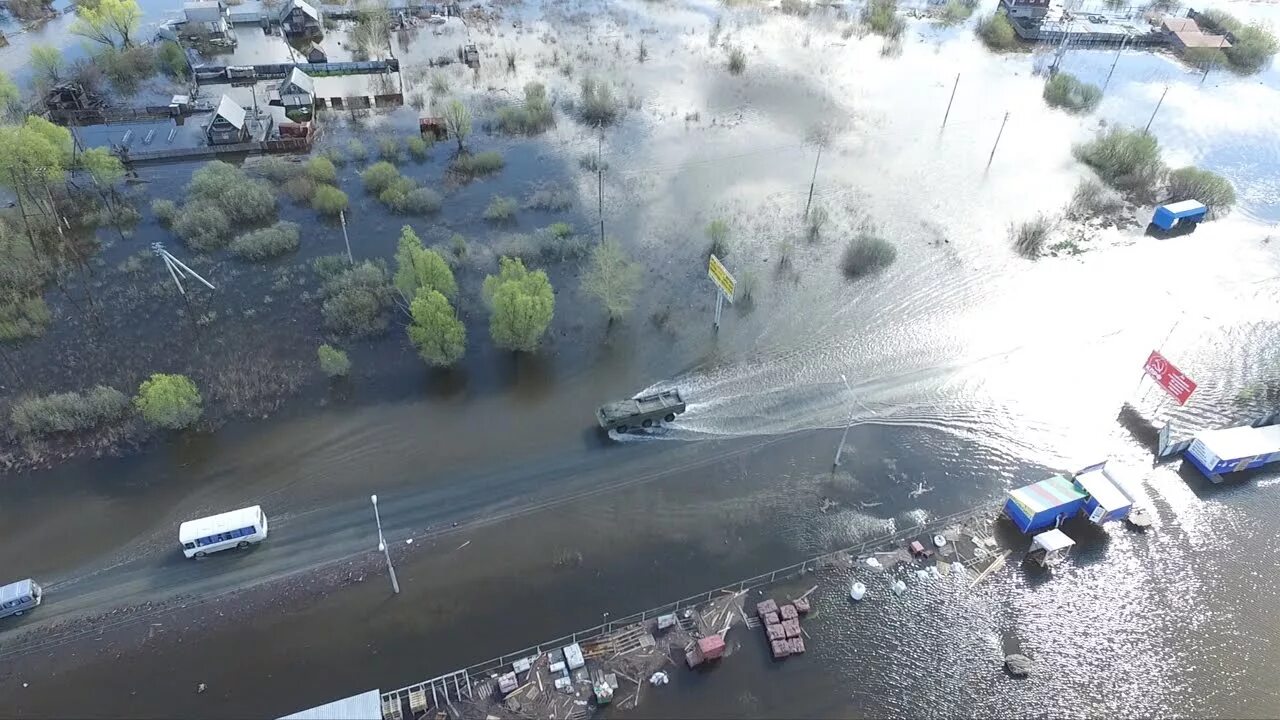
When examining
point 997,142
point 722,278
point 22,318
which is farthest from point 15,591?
point 997,142

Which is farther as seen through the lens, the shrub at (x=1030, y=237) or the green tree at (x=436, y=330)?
the shrub at (x=1030, y=237)

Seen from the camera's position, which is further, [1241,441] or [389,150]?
[389,150]

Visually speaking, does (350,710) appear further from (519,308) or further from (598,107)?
(598,107)

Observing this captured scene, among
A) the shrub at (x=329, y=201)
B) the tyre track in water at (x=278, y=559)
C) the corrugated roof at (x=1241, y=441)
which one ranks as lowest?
the tyre track in water at (x=278, y=559)

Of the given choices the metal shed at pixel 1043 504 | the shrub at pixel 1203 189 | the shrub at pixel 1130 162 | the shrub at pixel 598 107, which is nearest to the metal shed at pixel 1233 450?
the metal shed at pixel 1043 504

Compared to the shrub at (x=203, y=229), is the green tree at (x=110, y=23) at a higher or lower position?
higher

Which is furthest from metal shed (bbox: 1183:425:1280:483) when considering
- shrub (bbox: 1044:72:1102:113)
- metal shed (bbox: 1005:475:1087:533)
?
shrub (bbox: 1044:72:1102:113)

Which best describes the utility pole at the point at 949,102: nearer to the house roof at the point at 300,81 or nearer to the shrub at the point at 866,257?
the shrub at the point at 866,257

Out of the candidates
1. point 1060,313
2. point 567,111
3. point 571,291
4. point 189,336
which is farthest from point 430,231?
point 1060,313
